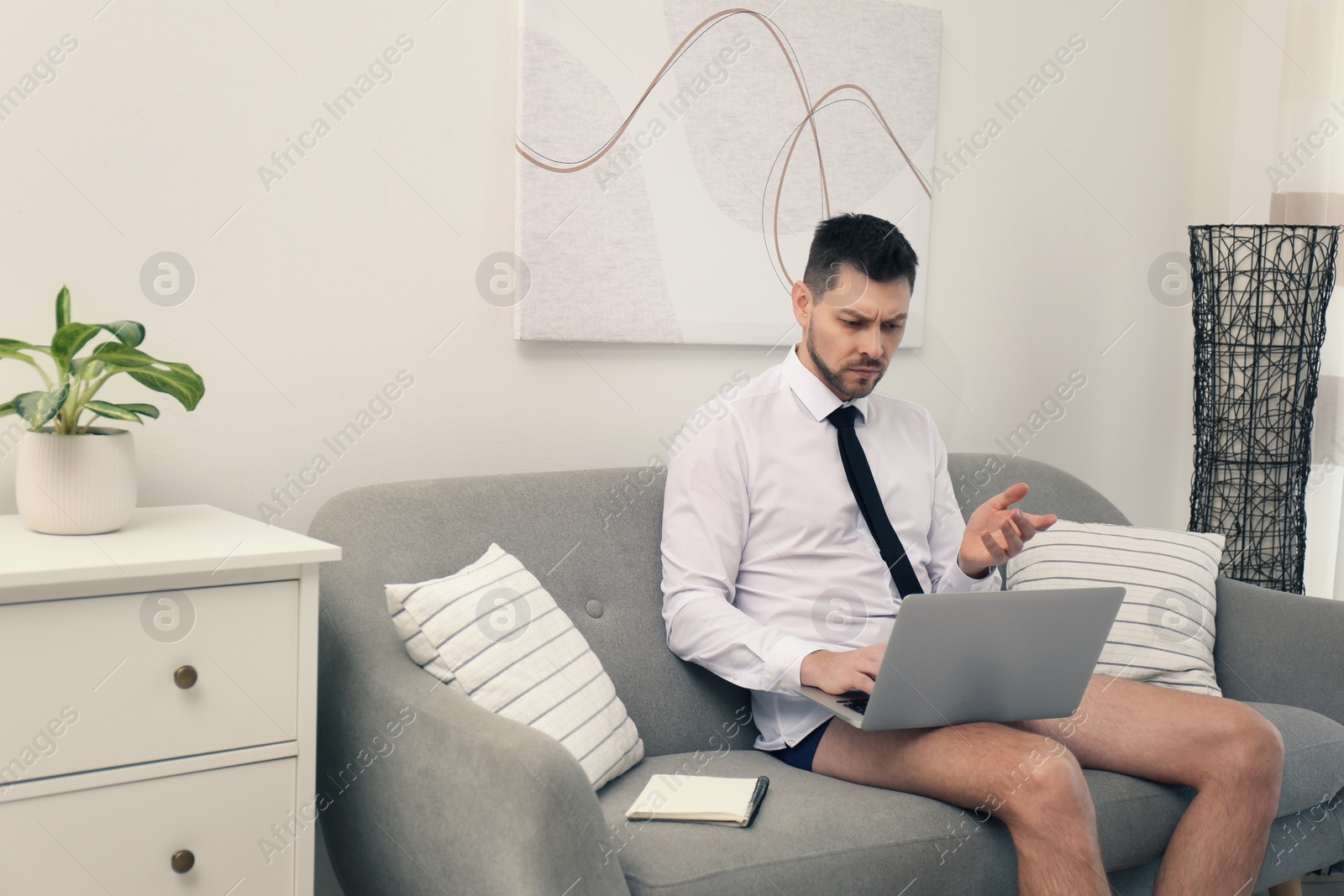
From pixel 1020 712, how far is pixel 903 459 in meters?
0.56

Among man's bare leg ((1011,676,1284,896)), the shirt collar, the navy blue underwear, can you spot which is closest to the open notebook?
the navy blue underwear

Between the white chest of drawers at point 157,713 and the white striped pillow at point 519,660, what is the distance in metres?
0.17

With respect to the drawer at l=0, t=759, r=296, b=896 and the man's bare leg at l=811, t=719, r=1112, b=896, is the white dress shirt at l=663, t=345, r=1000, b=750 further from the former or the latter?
the drawer at l=0, t=759, r=296, b=896

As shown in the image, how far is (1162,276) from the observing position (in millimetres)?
2945

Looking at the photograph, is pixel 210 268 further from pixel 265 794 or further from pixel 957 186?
pixel 957 186

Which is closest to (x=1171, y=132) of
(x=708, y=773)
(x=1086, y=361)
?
(x=1086, y=361)

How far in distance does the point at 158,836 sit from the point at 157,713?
0.51 feet

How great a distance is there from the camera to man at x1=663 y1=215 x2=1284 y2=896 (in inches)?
60.0

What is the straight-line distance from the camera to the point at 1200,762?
5.45ft

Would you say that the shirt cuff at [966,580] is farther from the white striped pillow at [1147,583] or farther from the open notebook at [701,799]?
the open notebook at [701,799]

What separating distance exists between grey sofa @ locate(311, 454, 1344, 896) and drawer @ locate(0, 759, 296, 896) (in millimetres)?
140

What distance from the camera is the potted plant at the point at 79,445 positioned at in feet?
4.75

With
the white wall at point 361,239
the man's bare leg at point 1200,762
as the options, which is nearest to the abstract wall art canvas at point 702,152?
the white wall at point 361,239

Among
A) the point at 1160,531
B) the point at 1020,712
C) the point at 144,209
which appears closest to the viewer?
the point at 1020,712
